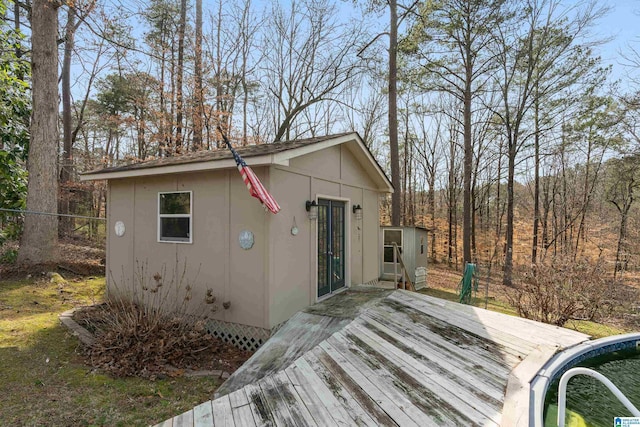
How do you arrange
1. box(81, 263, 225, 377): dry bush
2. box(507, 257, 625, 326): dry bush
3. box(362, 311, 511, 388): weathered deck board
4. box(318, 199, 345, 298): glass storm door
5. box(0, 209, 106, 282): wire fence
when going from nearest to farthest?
1. box(362, 311, 511, 388): weathered deck board
2. box(81, 263, 225, 377): dry bush
3. box(318, 199, 345, 298): glass storm door
4. box(507, 257, 625, 326): dry bush
5. box(0, 209, 106, 282): wire fence

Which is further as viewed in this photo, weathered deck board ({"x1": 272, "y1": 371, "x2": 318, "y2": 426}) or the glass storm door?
the glass storm door

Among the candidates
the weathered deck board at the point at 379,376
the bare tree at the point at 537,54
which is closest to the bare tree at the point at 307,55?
the bare tree at the point at 537,54

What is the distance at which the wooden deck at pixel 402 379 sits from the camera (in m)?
2.69

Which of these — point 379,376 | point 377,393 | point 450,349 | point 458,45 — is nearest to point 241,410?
point 377,393

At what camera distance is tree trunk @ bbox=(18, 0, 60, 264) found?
8.20 metres

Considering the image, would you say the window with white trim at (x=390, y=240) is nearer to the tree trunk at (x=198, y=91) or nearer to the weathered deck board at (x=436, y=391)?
the weathered deck board at (x=436, y=391)

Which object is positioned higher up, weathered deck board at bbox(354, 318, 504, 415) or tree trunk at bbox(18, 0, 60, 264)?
tree trunk at bbox(18, 0, 60, 264)

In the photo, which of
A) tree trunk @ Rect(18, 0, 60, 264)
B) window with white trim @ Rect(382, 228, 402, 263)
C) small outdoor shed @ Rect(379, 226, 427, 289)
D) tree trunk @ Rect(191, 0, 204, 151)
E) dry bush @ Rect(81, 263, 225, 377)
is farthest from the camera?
tree trunk @ Rect(191, 0, 204, 151)

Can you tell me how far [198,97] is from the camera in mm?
13617

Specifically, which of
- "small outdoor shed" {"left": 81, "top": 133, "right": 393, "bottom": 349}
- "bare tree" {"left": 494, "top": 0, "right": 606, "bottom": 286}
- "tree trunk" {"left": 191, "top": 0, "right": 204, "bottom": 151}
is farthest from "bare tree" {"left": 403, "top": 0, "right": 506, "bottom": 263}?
"tree trunk" {"left": 191, "top": 0, "right": 204, "bottom": 151}

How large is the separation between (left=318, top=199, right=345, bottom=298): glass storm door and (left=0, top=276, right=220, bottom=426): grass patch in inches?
110

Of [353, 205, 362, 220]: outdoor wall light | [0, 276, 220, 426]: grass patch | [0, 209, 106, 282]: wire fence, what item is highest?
[353, 205, 362, 220]: outdoor wall light

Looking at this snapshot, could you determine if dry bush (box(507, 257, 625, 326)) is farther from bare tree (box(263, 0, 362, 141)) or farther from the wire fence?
bare tree (box(263, 0, 362, 141))

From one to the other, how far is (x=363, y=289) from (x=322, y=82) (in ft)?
35.5
